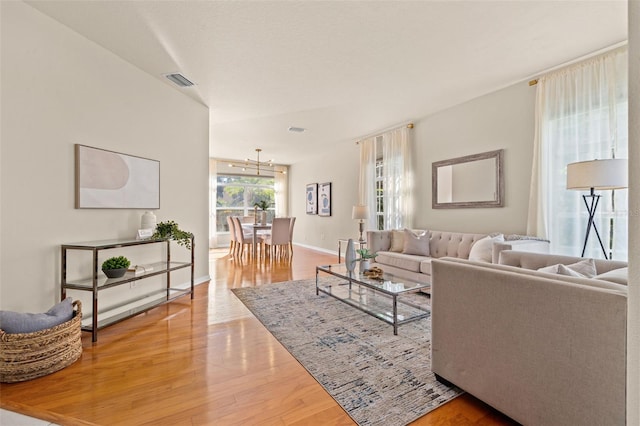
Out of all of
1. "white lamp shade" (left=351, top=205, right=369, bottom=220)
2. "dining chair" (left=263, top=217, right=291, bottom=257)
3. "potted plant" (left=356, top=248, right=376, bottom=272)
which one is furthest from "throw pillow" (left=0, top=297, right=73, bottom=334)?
"dining chair" (left=263, top=217, right=291, bottom=257)

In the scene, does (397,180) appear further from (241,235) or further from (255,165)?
(255,165)

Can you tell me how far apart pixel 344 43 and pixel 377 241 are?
2.83m

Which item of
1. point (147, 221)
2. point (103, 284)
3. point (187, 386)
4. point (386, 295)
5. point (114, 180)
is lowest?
point (187, 386)

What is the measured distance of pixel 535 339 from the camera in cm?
124

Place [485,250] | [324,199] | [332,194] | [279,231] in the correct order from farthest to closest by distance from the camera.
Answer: [324,199] → [332,194] → [279,231] → [485,250]

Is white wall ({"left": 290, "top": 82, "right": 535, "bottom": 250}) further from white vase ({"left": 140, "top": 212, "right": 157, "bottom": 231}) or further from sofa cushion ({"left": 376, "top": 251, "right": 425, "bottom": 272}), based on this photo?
white vase ({"left": 140, "top": 212, "right": 157, "bottom": 231})

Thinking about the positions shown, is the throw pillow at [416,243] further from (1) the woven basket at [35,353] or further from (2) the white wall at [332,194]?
(1) the woven basket at [35,353]

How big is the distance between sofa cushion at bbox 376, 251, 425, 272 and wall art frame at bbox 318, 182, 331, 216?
3246 mm

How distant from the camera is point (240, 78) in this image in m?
3.23

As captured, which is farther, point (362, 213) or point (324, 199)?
point (324, 199)

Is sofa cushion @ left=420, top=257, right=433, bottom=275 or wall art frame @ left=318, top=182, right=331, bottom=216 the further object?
wall art frame @ left=318, top=182, right=331, bottom=216

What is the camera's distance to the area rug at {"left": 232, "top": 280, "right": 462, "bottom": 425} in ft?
5.13

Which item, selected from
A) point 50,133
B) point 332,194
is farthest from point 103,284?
point 332,194

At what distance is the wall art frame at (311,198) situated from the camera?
7916 mm
